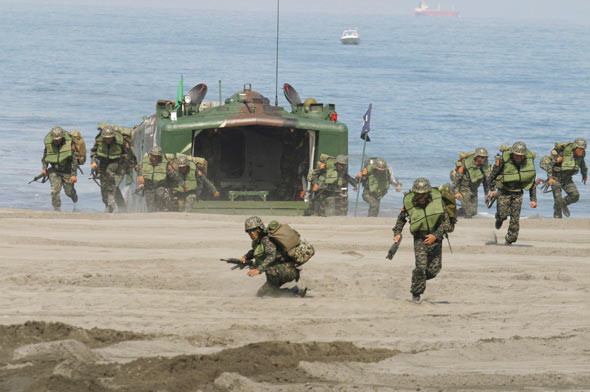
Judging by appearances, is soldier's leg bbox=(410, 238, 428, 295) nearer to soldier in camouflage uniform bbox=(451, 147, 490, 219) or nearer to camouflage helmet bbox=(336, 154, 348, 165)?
soldier in camouflage uniform bbox=(451, 147, 490, 219)

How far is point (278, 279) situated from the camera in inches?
492

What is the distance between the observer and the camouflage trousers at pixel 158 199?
19578mm

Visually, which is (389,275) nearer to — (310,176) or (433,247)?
(433,247)

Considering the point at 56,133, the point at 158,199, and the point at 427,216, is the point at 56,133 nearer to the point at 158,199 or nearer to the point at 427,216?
the point at 158,199

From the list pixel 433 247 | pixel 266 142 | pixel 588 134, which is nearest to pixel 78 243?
pixel 433 247

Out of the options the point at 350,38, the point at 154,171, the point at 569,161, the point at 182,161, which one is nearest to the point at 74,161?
the point at 154,171

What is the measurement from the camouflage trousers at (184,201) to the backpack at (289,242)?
757cm

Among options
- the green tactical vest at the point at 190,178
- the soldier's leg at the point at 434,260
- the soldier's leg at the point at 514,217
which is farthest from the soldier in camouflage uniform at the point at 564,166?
the soldier's leg at the point at 434,260

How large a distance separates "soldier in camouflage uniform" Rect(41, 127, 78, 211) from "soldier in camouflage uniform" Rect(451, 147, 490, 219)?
7.22 meters

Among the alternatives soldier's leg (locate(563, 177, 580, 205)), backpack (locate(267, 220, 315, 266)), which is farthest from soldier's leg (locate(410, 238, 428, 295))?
soldier's leg (locate(563, 177, 580, 205))

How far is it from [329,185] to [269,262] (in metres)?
8.18

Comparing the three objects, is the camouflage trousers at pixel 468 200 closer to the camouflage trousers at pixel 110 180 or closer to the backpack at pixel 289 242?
the camouflage trousers at pixel 110 180

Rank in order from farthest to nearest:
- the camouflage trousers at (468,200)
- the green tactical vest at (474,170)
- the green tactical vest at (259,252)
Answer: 1. the camouflage trousers at (468,200)
2. the green tactical vest at (474,170)
3. the green tactical vest at (259,252)

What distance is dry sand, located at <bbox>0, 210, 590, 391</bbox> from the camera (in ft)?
30.8
